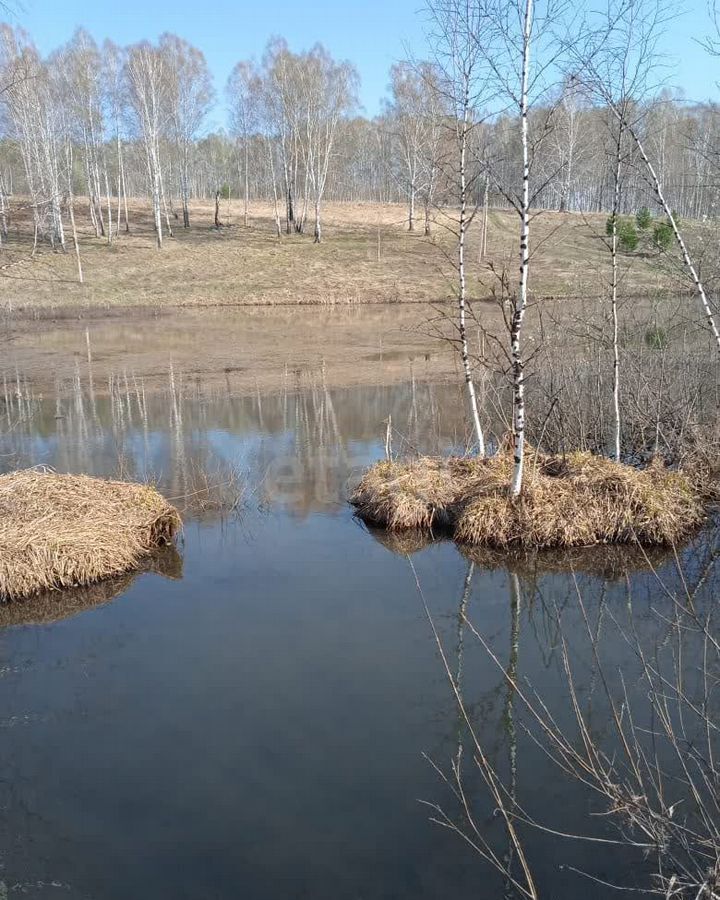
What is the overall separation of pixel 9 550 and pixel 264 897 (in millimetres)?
5598

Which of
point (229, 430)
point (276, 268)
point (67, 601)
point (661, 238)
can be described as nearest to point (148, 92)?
point (276, 268)

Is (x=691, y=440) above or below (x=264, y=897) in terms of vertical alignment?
above

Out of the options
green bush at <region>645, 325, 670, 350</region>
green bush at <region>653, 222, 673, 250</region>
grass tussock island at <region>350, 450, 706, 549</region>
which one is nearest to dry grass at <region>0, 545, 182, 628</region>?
grass tussock island at <region>350, 450, 706, 549</region>

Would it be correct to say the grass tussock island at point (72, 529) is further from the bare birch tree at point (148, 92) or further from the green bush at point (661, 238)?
the bare birch tree at point (148, 92)

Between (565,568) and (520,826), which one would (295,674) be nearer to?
(520,826)

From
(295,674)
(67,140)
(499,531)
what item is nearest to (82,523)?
(295,674)

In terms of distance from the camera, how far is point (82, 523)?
31.7 ft

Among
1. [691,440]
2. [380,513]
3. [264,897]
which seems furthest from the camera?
[691,440]

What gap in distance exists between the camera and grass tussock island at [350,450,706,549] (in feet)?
33.1

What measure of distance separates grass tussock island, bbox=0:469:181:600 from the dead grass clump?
272 centimetres

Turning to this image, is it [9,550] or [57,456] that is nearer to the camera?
[9,550]

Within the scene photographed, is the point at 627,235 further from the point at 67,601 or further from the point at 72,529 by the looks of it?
the point at 67,601

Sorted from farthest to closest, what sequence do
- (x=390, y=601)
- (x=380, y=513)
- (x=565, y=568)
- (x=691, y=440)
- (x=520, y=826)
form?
(x=691, y=440)
(x=380, y=513)
(x=565, y=568)
(x=390, y=601)
(x=520, y=826)

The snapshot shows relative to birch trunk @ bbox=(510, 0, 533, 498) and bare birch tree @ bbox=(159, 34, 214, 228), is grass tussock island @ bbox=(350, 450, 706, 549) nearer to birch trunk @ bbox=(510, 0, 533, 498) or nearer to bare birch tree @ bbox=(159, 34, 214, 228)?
birch trunk @ bbox=(510, 0, 533, 498)
